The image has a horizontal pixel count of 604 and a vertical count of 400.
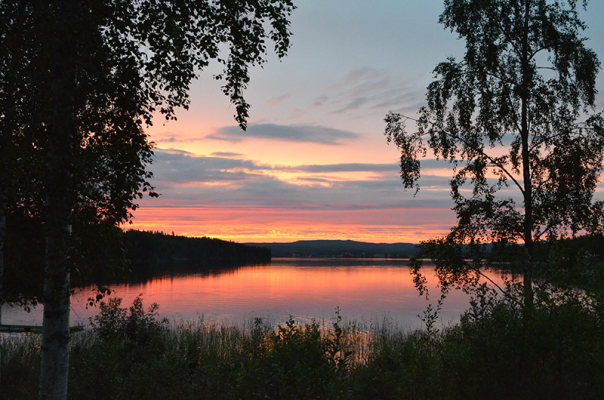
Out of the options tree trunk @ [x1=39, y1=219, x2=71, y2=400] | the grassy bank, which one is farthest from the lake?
tree trunk @ [x1=39, y1=219, x2=71, y2=400]

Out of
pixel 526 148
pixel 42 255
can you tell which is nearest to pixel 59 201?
pixel 42 255

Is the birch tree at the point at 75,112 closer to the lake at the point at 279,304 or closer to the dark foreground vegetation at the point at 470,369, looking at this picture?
the dark foreground vegetation at the point at 470,369

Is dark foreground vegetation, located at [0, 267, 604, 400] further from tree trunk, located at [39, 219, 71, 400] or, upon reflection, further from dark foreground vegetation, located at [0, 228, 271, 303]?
tree trunk, located at [39, 219, 71, 400]

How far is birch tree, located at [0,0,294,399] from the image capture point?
21.9 ft

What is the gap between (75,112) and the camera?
7211 millimetres

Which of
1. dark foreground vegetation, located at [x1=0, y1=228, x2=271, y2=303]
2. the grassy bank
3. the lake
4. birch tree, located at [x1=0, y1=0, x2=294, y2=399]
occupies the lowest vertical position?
the lake

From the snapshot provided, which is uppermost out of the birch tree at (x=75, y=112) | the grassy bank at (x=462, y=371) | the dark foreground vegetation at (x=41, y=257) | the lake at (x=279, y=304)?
the birch tree at (x=75, y=112)

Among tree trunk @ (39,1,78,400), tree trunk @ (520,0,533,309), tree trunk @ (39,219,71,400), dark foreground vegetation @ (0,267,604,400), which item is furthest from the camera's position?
tree trunk @ (520,0,533,309)

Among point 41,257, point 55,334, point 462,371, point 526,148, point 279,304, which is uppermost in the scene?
point 526,148

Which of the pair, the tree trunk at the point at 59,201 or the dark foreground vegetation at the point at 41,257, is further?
the dark foreground vegetation at the point at 41,257

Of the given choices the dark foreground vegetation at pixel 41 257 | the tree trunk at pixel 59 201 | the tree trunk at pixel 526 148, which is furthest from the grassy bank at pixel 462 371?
the tree trunk at pixel 526 148

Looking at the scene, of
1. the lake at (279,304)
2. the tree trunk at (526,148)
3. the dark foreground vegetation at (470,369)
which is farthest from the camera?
the lake at (279,304)

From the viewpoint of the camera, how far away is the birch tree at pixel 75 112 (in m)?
6.68

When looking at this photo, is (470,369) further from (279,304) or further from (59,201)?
(279,304)
